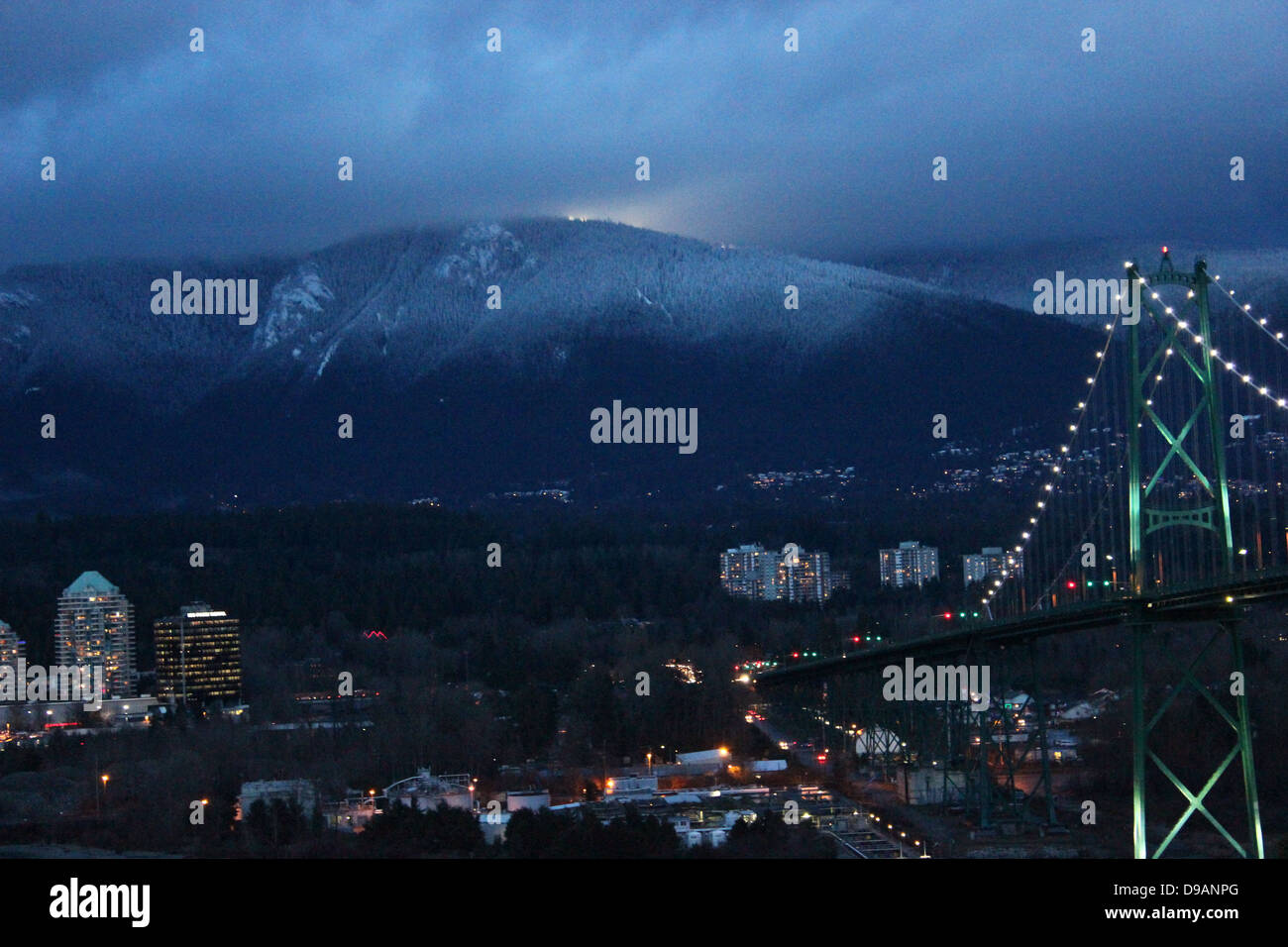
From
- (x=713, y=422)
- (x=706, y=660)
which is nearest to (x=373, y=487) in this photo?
(x=713, y=422)

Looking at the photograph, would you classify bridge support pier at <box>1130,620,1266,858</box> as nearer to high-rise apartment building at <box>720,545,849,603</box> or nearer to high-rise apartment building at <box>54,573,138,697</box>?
high-rise apartment building at <box>54,573,138,697</box>

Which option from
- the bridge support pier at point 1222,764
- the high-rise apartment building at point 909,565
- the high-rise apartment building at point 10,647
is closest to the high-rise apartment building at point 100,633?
the high-rise apartment building at point 10,647

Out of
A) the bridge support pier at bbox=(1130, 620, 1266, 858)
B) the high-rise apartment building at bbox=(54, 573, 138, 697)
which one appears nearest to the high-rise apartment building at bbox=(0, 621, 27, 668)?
the high-rise apartment building at bbox=(54, 573, 138, 697)

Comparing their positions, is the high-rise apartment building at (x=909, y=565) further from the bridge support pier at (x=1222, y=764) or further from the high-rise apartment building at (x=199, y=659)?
the bridge support pier at (x=1222, y=764)

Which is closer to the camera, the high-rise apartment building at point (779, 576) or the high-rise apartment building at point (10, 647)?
the high-rise apartment building at point (10, 647)

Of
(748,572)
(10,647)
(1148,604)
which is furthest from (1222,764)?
(748,572)
